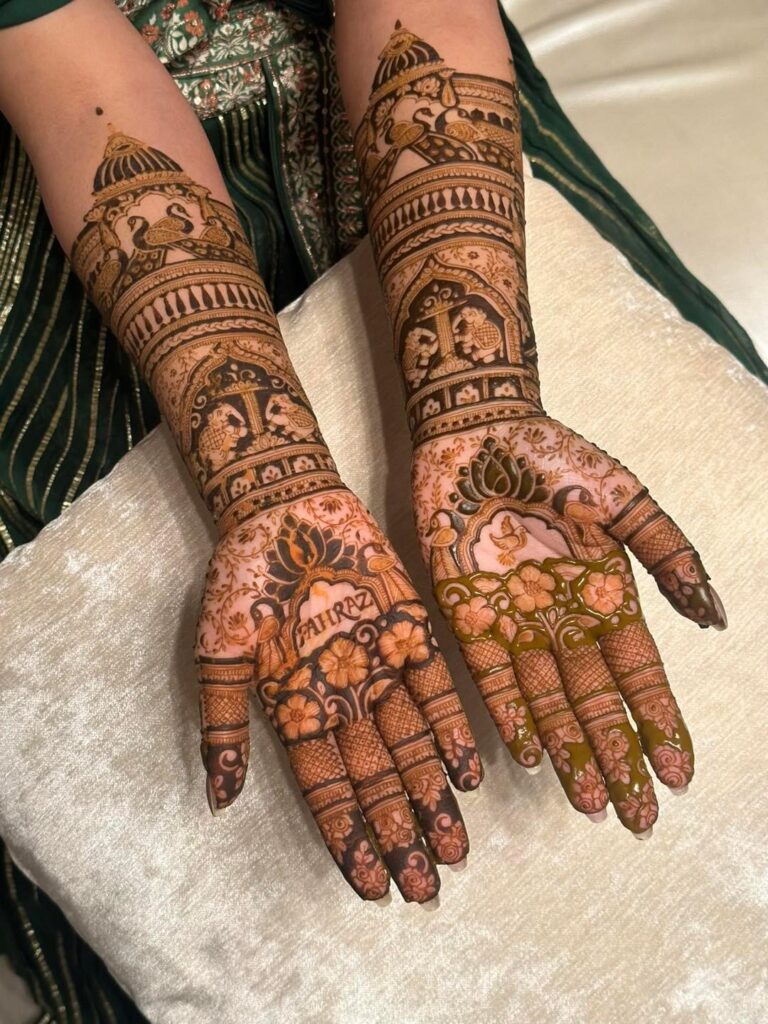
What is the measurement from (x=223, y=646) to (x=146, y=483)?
224 millimetres

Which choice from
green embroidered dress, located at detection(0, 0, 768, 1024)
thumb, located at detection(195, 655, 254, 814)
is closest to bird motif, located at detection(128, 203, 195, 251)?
green embroidered dress, located at detection(0, 0, 768, 1024)

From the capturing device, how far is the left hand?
662 mm

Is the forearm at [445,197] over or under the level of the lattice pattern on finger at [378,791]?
over

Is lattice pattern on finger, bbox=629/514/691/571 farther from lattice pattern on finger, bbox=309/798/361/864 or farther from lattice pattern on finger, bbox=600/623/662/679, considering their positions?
lattice pattern on finger, bbox=309/798/361/864

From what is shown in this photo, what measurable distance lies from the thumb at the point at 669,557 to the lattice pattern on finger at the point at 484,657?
126 millimetres

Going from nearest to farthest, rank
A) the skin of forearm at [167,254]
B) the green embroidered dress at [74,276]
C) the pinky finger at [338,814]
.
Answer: the pinky finger at [338,814]
the skin of forearm at [167,254]
the green embroidered dress at [74,276]

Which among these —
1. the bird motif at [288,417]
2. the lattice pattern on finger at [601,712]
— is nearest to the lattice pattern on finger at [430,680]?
the lattice pattern on finger at [601,712]

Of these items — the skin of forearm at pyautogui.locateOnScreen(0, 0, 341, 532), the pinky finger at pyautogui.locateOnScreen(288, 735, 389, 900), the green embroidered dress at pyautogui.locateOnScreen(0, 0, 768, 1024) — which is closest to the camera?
the pinky finger at pyautogui.locateOnScreen(288, 735, 389, 900)

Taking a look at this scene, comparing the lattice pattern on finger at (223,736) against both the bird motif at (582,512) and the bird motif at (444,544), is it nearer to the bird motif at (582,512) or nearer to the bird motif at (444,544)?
the bird motif at (444,544)

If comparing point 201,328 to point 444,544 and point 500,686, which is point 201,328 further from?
point 500,686

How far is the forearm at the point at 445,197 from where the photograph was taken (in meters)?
0.77

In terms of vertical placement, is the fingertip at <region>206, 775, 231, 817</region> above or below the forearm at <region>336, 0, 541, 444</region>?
below

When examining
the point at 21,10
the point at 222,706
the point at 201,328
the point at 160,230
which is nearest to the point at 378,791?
the point at 222,706

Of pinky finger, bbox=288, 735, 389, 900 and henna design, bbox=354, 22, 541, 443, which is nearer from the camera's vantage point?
pinky finger, bbox=288, 735, 389, 900
